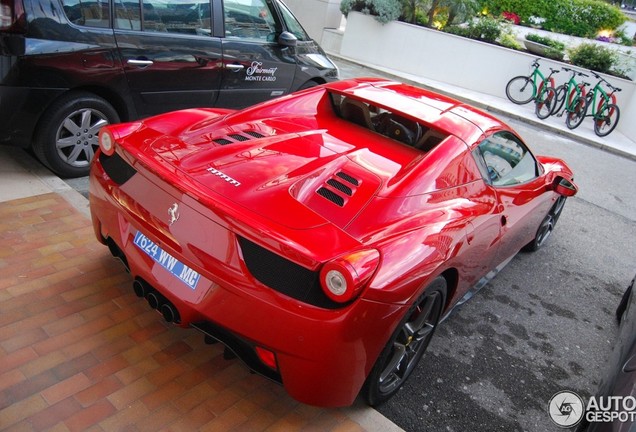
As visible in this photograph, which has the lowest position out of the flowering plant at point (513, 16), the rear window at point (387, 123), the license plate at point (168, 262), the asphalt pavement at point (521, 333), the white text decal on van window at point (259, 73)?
the asphalt pavement at point (521, 333)

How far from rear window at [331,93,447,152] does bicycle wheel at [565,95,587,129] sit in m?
10.3

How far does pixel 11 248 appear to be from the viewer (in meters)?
3.20

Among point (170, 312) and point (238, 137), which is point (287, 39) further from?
point (170, 312)

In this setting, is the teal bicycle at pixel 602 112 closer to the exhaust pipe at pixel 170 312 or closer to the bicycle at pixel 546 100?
the bicycle at pixel 546 100

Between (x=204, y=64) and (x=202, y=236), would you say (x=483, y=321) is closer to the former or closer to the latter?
(x=202, y=236)

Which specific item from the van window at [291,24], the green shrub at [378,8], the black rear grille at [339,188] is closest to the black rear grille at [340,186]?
the black rear grille at [339,188]

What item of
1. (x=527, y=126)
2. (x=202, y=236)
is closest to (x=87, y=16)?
(x=202, y=236)

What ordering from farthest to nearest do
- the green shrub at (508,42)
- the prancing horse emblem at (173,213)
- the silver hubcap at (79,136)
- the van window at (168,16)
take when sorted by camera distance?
the green shrub at (508,42) < the van window at (168,16) < the silver hubcap at (79,136) < the prancing horse emblem at (173,213)

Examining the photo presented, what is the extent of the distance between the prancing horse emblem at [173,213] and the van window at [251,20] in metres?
3.31

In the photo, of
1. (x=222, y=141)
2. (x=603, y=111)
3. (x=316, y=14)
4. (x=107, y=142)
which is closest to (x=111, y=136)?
(x=107, y=142)

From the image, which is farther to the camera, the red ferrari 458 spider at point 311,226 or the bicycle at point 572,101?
the bicycle at point 572,101

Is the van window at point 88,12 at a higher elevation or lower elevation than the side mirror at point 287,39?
higher

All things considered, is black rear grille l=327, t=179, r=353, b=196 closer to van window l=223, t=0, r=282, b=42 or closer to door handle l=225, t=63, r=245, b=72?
door handle l=225, t=63, r=245, b=72

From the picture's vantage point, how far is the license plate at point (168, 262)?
7.54ft
